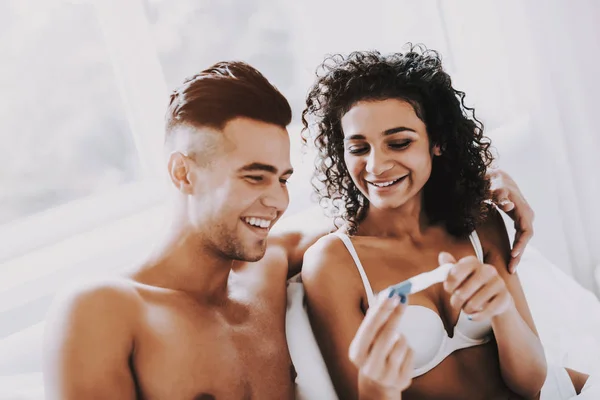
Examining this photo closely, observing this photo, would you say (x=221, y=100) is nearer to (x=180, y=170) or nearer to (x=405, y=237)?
(x=180, y=170)

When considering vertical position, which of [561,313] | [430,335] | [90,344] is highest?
[90,344]

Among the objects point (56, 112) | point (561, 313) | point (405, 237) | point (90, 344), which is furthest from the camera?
point (56, 112)

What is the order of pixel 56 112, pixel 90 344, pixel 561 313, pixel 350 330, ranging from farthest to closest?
1. pixel 56 112
2. pixel 561 313
3. pixel 350 330
4. pixel 90 344

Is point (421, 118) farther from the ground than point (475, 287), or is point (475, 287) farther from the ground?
point (421, 118)

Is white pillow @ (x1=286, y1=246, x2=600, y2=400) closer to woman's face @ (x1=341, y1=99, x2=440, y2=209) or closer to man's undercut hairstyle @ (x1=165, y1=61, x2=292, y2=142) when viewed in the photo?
woman's face @ (x1=341, y1=99, x2=440, y2=209)

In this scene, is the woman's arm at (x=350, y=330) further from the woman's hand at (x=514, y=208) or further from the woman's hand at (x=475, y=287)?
the woman's hand at (x=514, y=208)

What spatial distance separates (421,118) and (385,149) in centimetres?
11

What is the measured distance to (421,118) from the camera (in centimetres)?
111

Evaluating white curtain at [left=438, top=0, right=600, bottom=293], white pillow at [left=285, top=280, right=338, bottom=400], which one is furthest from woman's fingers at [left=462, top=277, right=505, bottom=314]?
white curtain at [left=438, top=0, right=600, bottom=293]

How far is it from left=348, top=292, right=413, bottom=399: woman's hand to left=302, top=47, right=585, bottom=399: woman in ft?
0.56

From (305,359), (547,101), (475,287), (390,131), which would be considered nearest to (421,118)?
(390,131)

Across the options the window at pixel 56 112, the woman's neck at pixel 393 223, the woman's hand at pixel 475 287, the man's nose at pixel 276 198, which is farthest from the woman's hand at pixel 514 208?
the window at pixel 56 112

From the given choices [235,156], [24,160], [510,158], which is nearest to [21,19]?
[24,160]

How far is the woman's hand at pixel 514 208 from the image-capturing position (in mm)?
1217
